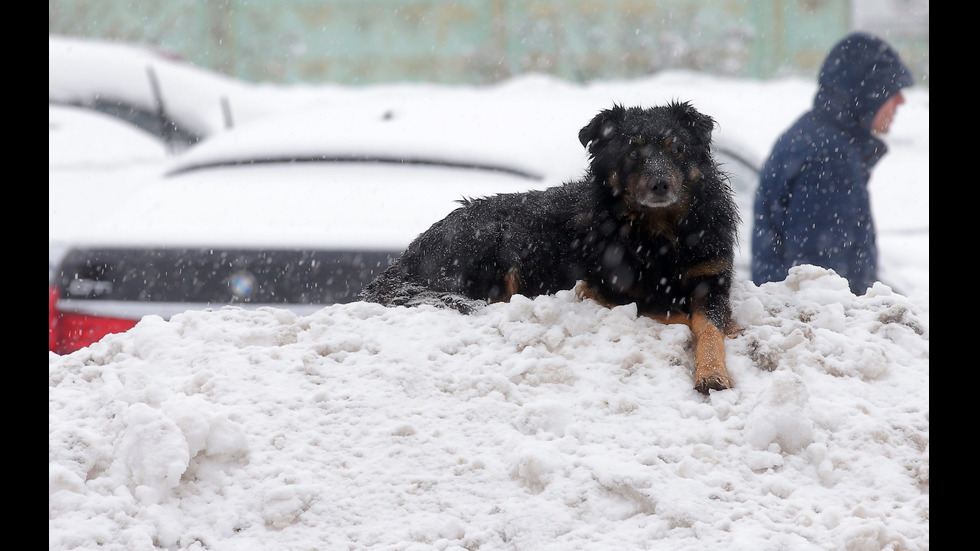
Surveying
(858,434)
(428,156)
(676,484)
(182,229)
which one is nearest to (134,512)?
(676,484)

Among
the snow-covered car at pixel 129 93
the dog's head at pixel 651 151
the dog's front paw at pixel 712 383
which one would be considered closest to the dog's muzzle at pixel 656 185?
the dog's head at pixel 651 151

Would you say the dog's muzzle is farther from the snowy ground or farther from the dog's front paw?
the dog's front paw

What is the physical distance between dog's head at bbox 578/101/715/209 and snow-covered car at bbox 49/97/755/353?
2.17ft

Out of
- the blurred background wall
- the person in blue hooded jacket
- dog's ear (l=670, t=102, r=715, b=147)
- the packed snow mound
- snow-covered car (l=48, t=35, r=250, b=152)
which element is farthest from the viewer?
the blurred background wall

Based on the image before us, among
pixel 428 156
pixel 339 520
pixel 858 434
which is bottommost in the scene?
pixel 339 520

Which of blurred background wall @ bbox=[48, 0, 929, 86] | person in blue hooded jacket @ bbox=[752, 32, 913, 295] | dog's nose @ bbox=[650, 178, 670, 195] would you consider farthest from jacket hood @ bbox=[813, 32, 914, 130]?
blurred background wall @ bbox=[48, 0, 929, 86]

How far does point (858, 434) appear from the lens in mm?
2635

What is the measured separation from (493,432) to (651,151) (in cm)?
146

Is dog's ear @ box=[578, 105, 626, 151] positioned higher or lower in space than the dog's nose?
higher

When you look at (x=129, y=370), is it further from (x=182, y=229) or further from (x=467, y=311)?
(x=182, y=229)

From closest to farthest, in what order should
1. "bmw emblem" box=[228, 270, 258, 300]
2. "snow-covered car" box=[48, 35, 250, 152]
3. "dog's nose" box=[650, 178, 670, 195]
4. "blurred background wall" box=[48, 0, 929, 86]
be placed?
"dog's nose" box=[650, 178, 670, 195] < "bmw emblem" box=[228, 270, 258, 300] < "snow-covered car" box=[48, 35, 250, 152] < "blurred background wall" box=[48, 0, 929, 86]

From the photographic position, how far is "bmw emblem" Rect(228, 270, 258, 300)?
4.28 m

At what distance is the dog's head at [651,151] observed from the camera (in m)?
3.53
